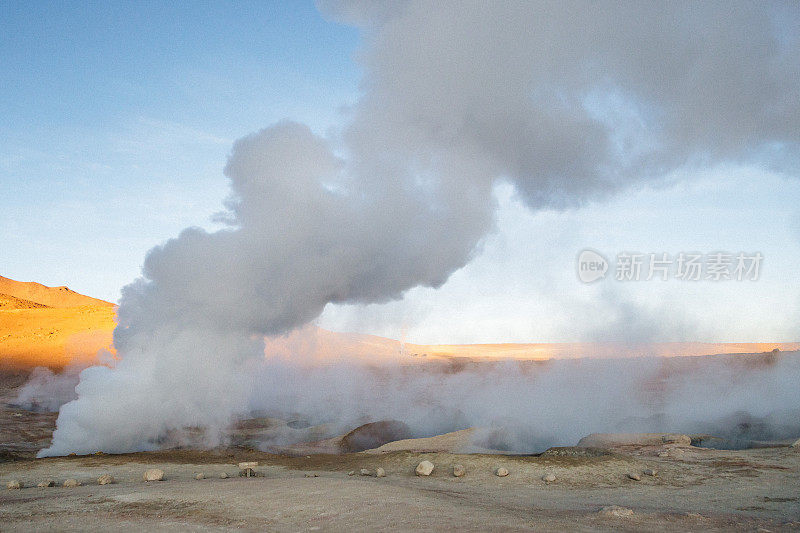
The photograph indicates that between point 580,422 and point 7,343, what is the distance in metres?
40.4

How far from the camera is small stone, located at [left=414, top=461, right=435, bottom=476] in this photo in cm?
1105

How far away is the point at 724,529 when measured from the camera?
5754mm

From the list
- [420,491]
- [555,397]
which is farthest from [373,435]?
[555,397]

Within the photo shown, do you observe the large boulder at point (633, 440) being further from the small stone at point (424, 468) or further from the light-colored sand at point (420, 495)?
the small stone at point (424, 468)

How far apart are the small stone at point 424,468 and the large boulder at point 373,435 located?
5.86 m

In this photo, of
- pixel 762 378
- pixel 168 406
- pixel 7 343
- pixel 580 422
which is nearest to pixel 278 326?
pixel 168 406

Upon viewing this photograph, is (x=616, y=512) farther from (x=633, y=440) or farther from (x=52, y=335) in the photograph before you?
(x=52, y=335)

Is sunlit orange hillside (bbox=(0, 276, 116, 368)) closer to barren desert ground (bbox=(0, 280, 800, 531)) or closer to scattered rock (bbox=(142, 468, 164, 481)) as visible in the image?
barren desert ground (bbox=(0, 280, 800, 531))

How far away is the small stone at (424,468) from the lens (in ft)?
36.3

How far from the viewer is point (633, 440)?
14.3m

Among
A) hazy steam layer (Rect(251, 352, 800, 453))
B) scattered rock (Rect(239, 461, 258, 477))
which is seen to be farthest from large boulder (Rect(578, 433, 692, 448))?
scattered rock (Rect(239, 461, 258, 477))

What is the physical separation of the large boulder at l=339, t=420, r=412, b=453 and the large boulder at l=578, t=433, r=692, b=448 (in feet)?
22.3

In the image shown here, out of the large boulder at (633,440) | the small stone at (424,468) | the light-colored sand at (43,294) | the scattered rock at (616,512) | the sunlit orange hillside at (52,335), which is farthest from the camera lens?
the light-colored sand at (43,294)

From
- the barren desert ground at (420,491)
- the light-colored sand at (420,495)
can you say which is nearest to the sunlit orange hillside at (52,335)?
the barren desert ground at (420,491)
